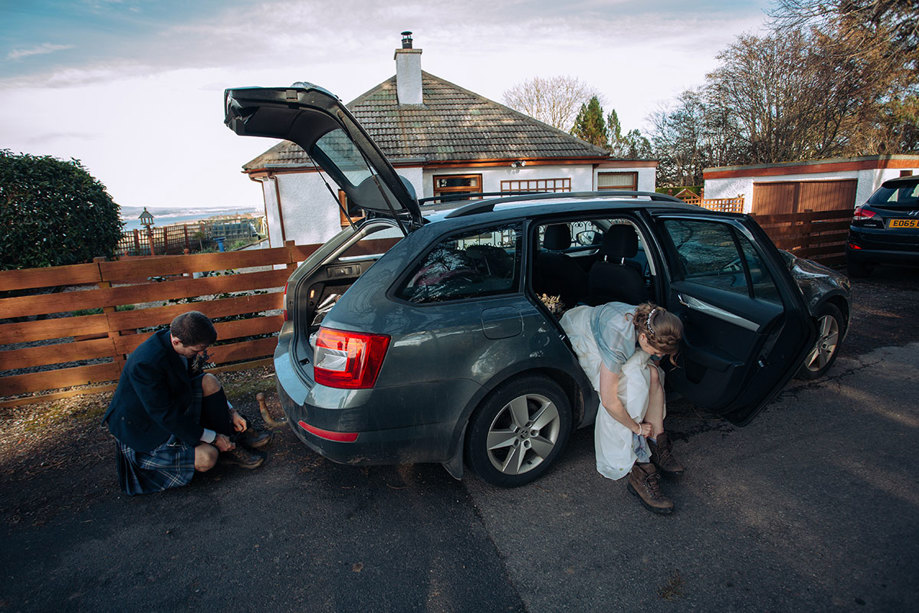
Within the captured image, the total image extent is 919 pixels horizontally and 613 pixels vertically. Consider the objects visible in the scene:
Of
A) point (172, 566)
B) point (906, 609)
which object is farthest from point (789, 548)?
point (172, 566)

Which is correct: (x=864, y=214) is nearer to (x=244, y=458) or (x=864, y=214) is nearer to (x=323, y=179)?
(x=323, y=179)

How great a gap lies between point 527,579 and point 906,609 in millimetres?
1518

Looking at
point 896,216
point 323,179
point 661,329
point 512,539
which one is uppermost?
point 323,179

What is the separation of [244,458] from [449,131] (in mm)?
13915

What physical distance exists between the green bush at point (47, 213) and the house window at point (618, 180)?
15.1 m

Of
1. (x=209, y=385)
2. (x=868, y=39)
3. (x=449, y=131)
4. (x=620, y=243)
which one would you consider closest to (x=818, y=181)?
(x=868, y=39)

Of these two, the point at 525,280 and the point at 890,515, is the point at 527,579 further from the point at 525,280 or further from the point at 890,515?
the point at 890,515

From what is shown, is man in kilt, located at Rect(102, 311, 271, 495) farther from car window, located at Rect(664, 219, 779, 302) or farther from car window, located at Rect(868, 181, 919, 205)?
car window, located at Rect(868, 181, 919, 205)

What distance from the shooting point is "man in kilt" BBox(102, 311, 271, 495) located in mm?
2781

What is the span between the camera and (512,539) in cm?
252

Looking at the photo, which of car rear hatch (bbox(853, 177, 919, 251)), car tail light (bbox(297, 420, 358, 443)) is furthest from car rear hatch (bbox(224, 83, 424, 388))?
car rear hatch (bbox(853, 177, 919, 251))

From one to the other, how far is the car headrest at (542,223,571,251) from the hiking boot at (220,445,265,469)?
8.30 ft

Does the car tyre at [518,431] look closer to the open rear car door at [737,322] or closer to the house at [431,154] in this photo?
the open rear car door at [737,322]

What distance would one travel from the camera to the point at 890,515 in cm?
256
